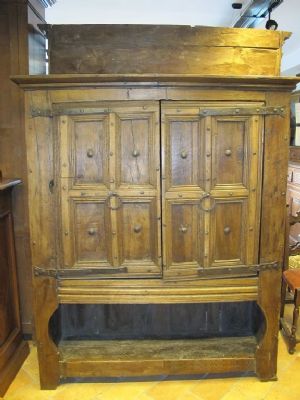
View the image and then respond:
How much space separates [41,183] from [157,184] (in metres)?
0.61

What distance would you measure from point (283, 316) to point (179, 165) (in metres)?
1.59

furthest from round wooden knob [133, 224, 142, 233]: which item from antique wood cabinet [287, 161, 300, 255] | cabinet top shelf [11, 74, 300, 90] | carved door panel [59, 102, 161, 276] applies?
antique wood cabinet [287, 161, 300, 255]

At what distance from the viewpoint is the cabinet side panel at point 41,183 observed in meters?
1.57

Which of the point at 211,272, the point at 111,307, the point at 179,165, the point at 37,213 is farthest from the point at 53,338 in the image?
the point at 179,165

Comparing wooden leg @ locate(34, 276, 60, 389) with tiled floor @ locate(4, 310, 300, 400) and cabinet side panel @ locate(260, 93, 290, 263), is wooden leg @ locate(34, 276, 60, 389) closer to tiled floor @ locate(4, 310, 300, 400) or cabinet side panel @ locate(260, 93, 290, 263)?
tiled floor @ locate(4, 310, 300, 400)

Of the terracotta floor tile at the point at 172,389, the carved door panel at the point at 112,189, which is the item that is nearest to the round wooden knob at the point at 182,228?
the carved door panel at the point at 112,189

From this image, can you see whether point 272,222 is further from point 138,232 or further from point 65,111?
point 65,111

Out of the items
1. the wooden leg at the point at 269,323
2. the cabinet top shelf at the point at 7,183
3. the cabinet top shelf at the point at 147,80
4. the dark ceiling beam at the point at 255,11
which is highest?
the dark ceiling beam at the point at 255,11

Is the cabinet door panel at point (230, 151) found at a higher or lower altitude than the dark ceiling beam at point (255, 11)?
lower

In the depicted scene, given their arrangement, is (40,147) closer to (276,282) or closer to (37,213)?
(37,213)

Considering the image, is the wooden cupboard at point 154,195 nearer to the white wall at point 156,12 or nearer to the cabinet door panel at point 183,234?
the cabinet door panel at point 183,234

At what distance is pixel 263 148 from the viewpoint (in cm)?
162

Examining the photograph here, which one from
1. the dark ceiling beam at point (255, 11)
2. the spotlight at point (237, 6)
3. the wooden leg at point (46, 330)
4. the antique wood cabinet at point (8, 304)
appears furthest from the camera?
the spotlight at point (237, 6)

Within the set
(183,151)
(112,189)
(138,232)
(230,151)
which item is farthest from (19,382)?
(230,151)
